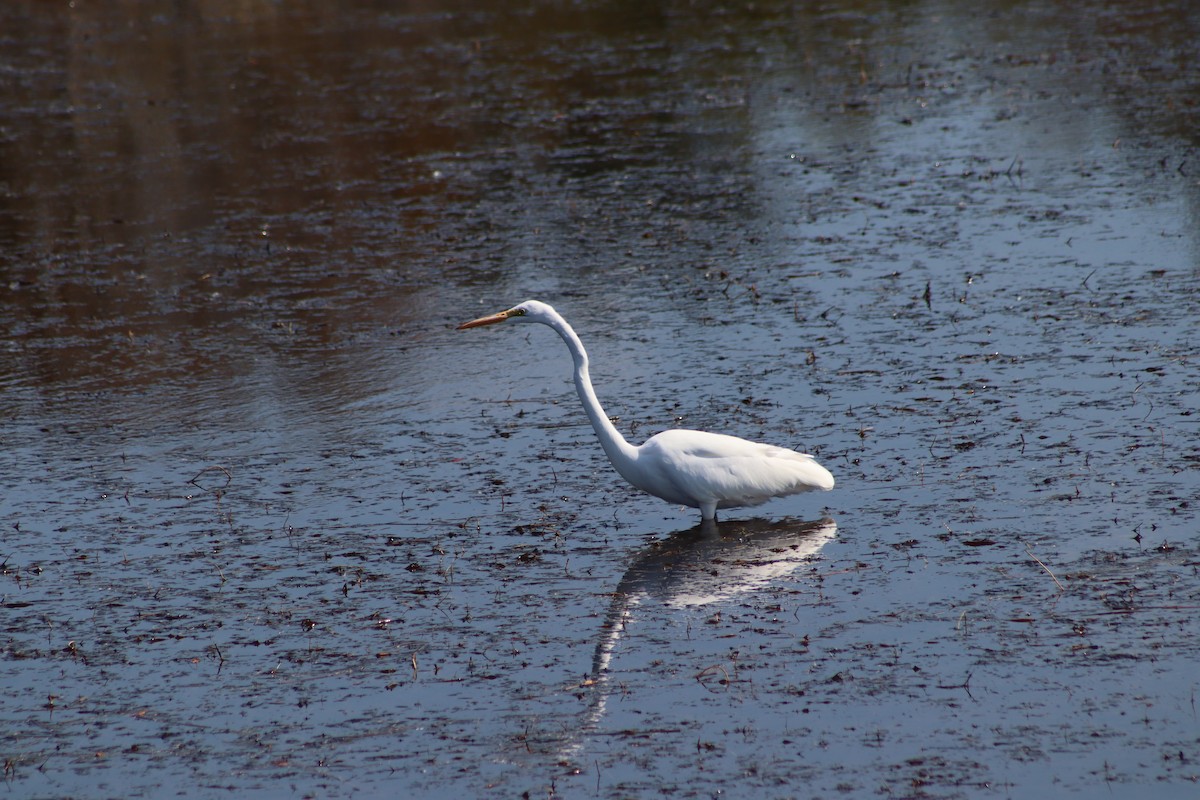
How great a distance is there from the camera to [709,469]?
8836mm

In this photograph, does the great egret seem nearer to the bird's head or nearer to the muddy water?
the muddy water

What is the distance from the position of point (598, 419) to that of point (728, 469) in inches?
34.5

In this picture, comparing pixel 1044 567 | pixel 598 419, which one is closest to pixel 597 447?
pixel 598 419

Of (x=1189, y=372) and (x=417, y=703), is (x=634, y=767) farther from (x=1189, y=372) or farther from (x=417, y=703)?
(x=1189, y=372)

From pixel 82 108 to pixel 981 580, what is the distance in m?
21.8

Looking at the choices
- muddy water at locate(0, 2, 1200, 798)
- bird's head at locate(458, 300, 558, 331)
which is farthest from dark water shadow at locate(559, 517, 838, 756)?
bird's head at locate(458, 300, 558, 331)

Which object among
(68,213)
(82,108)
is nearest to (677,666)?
(68,213)

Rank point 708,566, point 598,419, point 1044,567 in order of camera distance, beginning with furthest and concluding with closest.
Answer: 1. point 598,419
2. point 708,566
3. point 1044,567

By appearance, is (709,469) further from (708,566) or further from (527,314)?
(527,314)

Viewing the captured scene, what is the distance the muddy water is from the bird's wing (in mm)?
303

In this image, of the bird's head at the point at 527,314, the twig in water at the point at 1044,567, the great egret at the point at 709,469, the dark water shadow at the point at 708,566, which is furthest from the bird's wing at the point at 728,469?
the twig in water at the point at 1044,567

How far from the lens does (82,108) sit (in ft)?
84.0

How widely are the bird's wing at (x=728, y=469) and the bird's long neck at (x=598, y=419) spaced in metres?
0.13

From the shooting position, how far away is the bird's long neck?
29.4 ft
